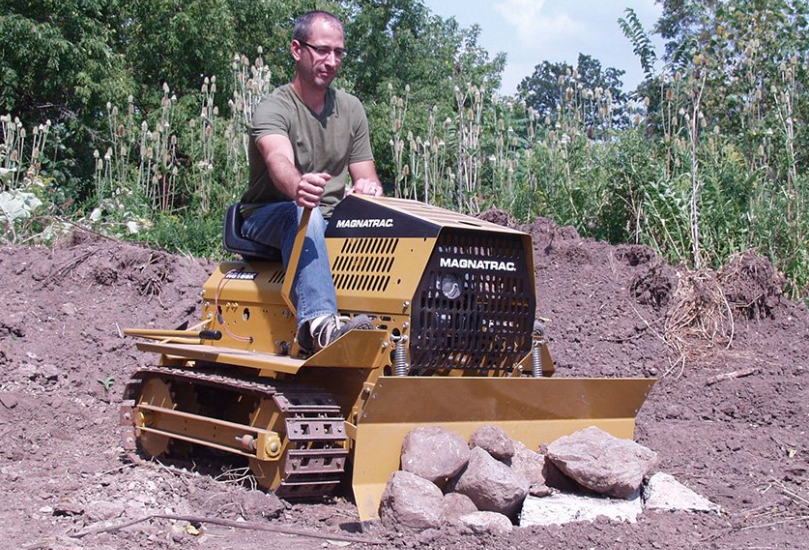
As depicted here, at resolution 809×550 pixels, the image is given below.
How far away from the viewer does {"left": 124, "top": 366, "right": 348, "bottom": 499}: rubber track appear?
184 inches

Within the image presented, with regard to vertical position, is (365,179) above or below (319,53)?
below

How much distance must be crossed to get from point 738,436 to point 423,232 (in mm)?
2809

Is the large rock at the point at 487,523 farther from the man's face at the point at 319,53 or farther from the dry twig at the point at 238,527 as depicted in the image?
the man's face at the point at 319,53

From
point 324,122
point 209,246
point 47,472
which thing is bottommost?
point 47,472

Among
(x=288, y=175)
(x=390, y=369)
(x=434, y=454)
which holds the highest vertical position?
(x=288, y=175)

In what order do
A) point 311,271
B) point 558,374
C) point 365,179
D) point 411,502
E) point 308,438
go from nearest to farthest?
point 411,502
point 308,438
point 311,271
point 365,179
point 558,374

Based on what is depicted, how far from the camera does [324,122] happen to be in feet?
18.8

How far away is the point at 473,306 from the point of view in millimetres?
5152

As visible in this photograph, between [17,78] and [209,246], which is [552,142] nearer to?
[209,246]

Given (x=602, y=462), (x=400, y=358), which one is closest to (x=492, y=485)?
(x=602, y=462)

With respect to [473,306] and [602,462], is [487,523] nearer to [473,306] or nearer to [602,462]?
[602,462]

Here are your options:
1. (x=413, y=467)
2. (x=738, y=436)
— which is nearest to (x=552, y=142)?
(x=738, y=436)

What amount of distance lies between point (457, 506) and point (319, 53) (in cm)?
249

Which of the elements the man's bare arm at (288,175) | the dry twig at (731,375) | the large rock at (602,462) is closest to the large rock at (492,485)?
the large rock at (602,462)
